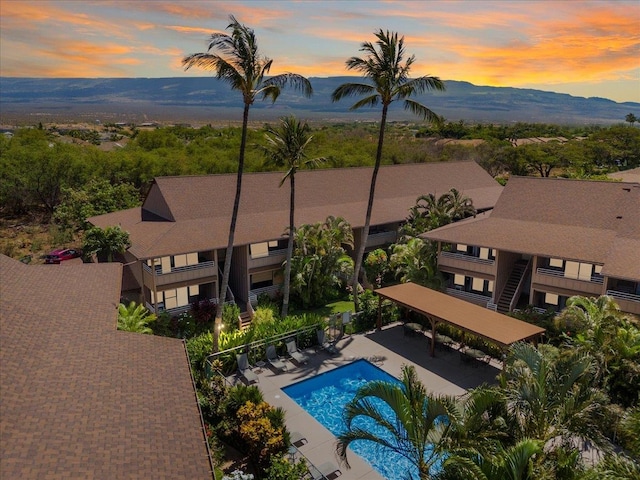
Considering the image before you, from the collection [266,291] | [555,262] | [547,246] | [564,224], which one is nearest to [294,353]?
[266,291]

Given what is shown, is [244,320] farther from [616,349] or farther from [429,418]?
[616,349]

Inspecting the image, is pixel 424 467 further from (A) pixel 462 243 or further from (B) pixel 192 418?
(A) pixel 462 243

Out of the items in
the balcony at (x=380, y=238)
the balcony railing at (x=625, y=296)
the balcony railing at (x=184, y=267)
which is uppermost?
the balcony railing at (x=625, y=296)

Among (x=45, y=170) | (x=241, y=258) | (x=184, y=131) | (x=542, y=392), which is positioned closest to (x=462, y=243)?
(x=241, y=258)

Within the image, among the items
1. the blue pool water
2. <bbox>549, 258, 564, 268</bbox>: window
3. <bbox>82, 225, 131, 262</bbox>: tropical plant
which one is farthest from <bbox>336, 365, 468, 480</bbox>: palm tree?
<bbox>82, 225, 131, 262</bbox>: tropical plant

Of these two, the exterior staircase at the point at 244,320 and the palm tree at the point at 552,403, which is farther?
the exterior staircase at the point at 244,320

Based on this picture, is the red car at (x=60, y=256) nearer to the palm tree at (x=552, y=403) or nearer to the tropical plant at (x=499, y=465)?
the palm tree at (x=552, y=403)

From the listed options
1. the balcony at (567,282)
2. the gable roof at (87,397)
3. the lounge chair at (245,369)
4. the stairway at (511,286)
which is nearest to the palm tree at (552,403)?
the gable roof at (87,397)
